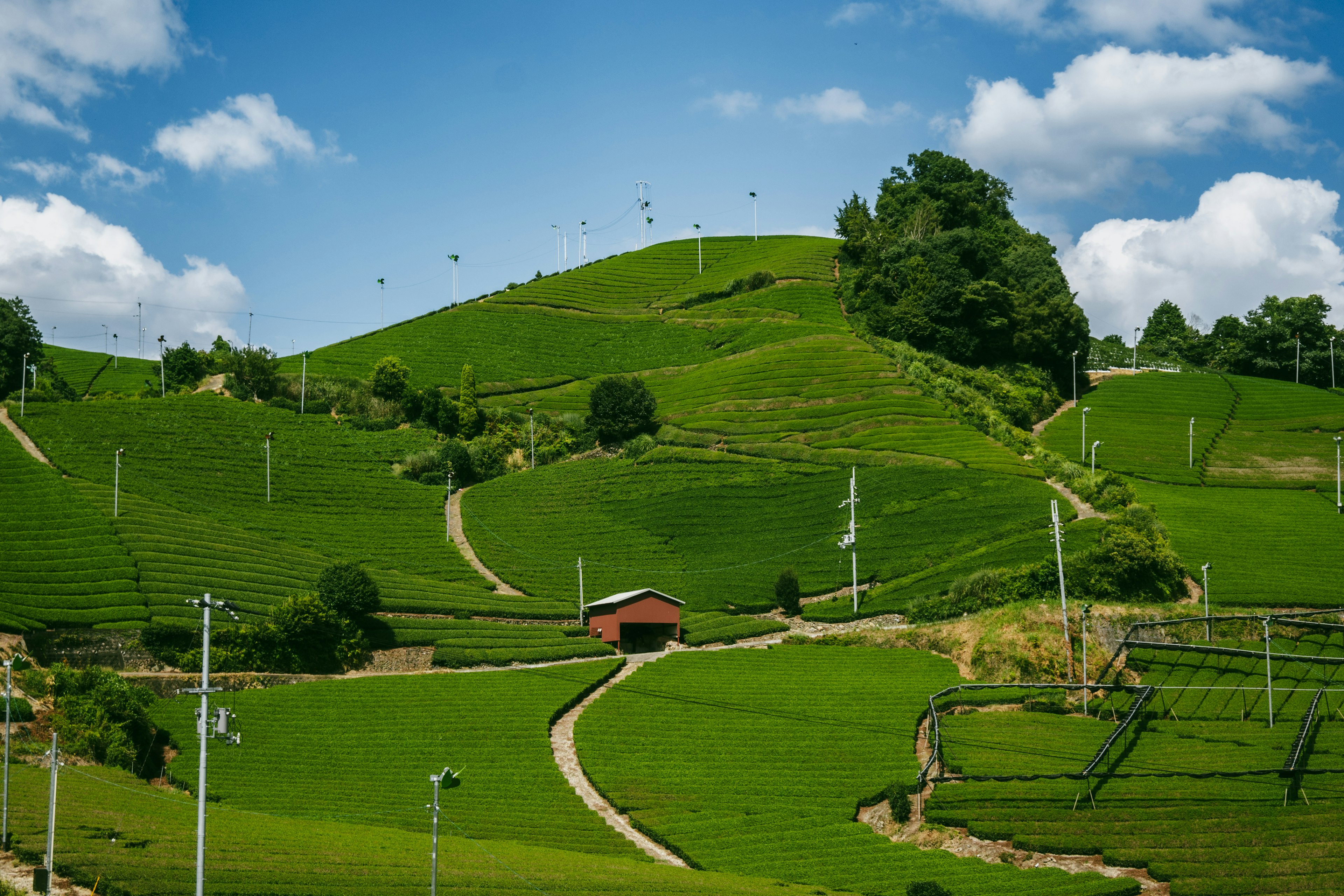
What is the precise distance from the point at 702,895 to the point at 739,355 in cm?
9367

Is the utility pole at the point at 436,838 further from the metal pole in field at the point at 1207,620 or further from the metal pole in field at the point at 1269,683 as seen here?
the metal pole in field at the point at 1207,620

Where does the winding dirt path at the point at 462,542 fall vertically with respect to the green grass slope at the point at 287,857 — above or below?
above

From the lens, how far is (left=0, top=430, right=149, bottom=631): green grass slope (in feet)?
169

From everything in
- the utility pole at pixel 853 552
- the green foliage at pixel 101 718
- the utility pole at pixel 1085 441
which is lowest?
the green foliage at pixel 101 718

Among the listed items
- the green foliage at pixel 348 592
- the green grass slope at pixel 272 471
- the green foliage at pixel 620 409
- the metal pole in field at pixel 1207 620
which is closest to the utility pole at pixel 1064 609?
the metal pole in field at pixel 1207 620

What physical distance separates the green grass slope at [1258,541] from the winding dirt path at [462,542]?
46470mm

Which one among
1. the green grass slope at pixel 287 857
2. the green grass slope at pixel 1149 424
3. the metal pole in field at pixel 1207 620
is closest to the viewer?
the green grass slope at pixel 287 857

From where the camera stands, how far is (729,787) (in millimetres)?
39875

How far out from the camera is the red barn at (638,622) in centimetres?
6378

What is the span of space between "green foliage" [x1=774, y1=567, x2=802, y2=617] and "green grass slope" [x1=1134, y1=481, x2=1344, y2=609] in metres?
24.2

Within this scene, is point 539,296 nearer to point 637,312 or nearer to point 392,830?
point 637,312

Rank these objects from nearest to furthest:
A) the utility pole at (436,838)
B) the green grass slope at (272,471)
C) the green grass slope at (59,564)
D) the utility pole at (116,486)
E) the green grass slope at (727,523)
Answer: the utility pole at (436,838), the green grass slope at (59,564), the utility pole at (116,486), the green grass slope at (727,523), the green grass slope at (272,471)

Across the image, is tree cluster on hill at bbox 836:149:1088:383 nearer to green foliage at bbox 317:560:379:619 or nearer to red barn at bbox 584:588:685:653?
red barn at bbox 584:588:685:653

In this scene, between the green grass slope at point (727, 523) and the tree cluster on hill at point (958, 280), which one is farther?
the tree cluster on hill at point (958, 280)
